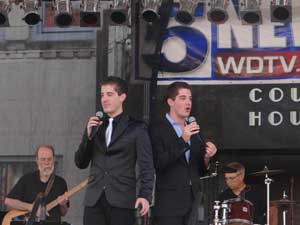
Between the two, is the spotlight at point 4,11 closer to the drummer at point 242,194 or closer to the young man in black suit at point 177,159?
the drummer at point 242,194

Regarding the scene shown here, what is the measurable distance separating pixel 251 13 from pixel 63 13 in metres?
1.87

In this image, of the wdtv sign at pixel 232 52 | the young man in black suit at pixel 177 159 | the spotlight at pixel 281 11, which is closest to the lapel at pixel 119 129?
the young man in black suit at pixel 177 159

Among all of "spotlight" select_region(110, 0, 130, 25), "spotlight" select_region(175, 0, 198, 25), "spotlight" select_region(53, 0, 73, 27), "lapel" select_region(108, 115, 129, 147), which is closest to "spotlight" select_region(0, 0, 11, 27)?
"spotlight" select_region(53, 0, 73, 27)

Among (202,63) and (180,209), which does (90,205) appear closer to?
(180,209)

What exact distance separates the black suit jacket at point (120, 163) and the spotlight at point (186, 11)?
8.90 feet

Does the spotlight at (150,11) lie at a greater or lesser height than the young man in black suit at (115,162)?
greater

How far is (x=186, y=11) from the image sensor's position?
711 cm

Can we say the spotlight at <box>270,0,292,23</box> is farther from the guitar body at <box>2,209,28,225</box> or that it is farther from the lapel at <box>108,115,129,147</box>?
the guitar body at <box>2,209,28,225</box>

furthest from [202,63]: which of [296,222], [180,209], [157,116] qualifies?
[180,209]

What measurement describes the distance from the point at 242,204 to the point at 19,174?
2.83 meters

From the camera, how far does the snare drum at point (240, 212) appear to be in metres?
6.93

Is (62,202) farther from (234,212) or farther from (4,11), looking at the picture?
(4,11)

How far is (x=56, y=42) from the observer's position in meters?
8.63

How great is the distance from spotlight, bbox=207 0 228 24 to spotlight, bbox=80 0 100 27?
1127mm
